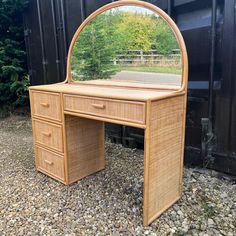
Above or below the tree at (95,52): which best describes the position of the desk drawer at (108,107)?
below

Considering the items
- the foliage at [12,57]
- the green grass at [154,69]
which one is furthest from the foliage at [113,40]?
the foliage at [12,57]

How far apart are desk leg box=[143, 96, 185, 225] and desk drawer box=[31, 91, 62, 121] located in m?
0.85

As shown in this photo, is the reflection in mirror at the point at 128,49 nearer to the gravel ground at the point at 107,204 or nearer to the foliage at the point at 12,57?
the gravel ground at the point at 107,204

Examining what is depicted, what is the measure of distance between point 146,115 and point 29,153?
1.87 meters

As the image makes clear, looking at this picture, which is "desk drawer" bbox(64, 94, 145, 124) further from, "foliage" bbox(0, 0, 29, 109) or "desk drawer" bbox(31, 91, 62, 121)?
"foliage" bbox(0, 0, 29, 109)

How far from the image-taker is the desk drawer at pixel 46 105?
2.04 metres

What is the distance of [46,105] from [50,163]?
514mm

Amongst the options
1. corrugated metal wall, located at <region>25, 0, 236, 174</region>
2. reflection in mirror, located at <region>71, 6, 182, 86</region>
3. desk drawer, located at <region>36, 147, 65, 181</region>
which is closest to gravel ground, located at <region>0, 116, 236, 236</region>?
desk drawer, located at <region>36, 147, 65, 181</region>

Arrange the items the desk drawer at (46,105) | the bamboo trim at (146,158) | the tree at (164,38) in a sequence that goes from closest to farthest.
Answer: the bamboo trim at (146,158), the tree at (164,38), the desk drawer at (46,105)

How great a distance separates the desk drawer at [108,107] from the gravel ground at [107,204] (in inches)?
26.2

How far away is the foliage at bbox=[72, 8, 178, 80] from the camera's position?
1.88m

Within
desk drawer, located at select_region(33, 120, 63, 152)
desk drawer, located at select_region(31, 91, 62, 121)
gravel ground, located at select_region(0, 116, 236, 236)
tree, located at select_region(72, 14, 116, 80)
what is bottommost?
gravel ground, located at select_region(0, 116, 236, 236)

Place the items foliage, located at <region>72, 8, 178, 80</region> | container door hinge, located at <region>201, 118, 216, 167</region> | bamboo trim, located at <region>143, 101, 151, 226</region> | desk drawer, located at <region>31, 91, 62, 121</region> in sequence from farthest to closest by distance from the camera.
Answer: container door hinge, located at <region>201, 118, 216, 167</region>, desk drawer, located at <region>31, 91, 62, 121</region>, foliage, located at <region>72, 8, 178, 80</region>, bamboo trim, located at <region>143, 101, 151, 226</region>

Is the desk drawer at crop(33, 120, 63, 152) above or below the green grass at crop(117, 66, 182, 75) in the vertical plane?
below
